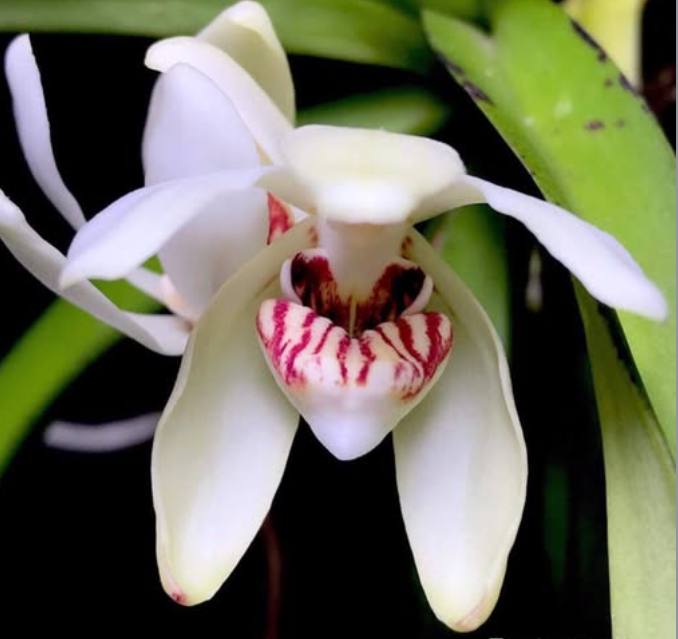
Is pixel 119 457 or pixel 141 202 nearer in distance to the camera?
pixel 141 202

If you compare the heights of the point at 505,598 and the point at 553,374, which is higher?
the point at 553,374

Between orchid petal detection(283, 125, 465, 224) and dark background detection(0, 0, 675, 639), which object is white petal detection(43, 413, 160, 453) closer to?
dark background detection(0, 0, 675, 639)

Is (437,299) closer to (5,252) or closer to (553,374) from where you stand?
(553,374)

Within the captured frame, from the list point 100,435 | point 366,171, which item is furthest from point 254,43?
point 100,435

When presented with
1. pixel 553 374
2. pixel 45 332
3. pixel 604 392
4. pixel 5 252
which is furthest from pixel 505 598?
pixel 5 252

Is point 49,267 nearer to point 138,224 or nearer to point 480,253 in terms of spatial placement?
point 138,224

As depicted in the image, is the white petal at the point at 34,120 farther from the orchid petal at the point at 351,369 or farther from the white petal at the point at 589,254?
the white petal at the point at 589,254
